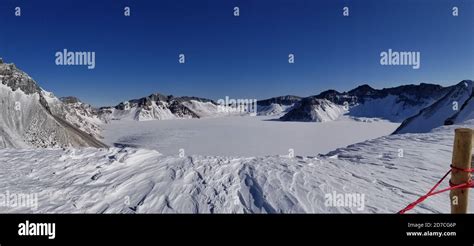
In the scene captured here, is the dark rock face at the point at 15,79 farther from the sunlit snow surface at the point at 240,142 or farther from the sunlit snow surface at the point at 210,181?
the sunlit snow surface at the point at 210,181

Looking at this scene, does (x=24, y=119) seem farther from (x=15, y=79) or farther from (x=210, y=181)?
(x=210, y=181)

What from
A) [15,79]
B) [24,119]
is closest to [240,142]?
[24,119]

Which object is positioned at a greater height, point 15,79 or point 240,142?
point 15,79

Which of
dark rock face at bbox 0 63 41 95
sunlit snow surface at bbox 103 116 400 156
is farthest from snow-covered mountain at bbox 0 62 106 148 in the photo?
sunlit snow surface at bbox 103 116 400 156
